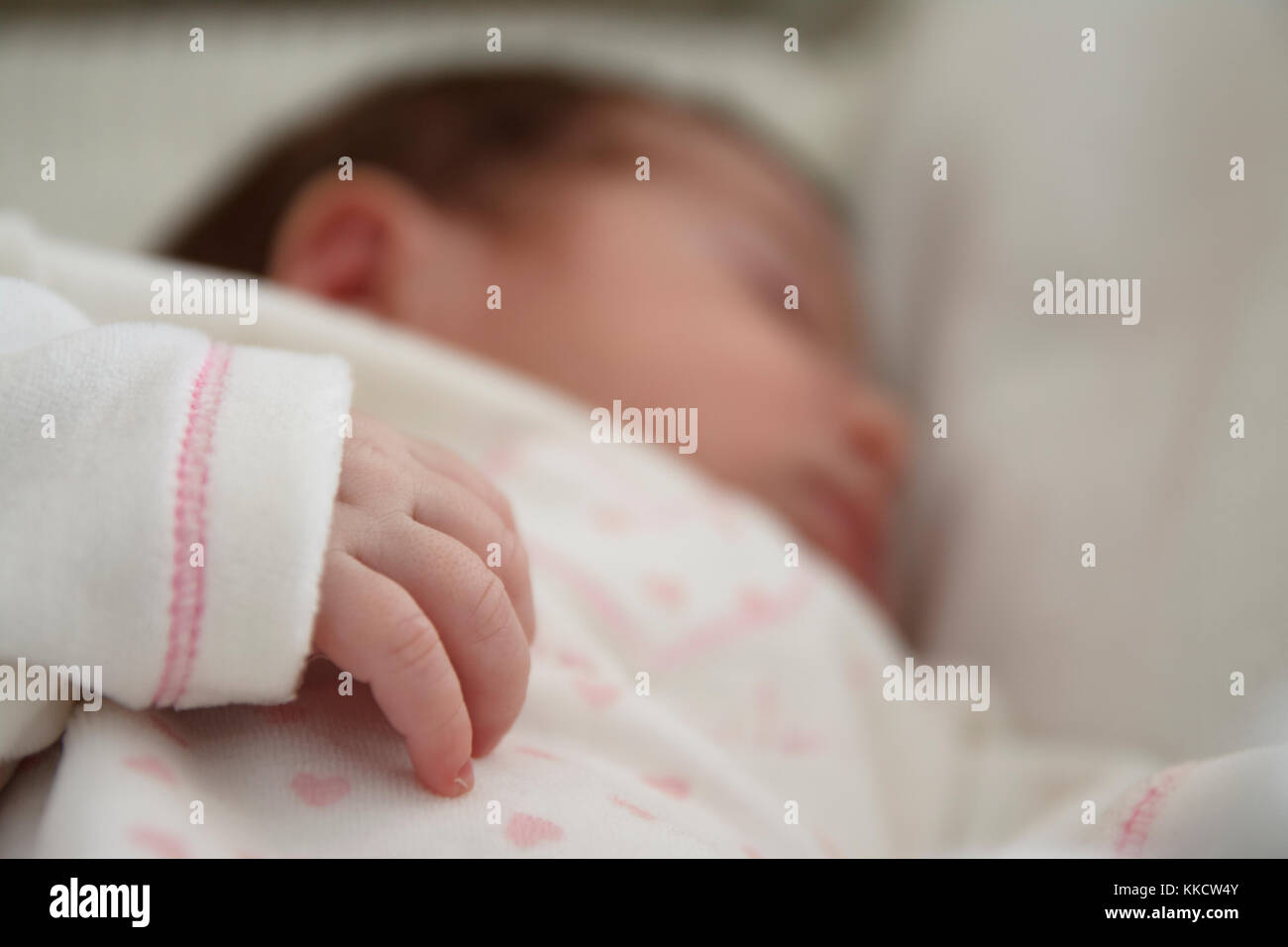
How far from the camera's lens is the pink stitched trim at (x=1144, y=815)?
47cm

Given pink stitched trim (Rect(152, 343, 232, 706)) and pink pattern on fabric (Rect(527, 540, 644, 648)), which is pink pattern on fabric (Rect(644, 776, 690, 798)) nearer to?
pink pattern on fabric (Rect(527, 540, 644, 648))

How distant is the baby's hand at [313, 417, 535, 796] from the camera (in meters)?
0.41

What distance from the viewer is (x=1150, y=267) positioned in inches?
39.9

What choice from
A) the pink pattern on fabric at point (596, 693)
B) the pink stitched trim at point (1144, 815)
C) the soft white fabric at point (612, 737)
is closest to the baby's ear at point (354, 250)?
the soft white fabric at point (612, 737)

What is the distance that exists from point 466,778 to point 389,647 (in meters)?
0.08

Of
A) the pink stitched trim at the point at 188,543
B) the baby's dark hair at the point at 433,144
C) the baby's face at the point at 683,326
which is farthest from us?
the baby's dark hair at the point at 433,144

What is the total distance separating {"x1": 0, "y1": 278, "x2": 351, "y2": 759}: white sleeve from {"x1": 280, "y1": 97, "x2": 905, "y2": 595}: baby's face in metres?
0.53

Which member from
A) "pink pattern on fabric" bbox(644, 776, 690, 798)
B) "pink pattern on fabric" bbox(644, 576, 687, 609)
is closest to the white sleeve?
"pink pattern on fabric" bbox(644, 776, 690, 798)

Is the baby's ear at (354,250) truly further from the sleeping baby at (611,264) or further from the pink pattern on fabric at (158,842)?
the pink pattern on fabric at (158,842)

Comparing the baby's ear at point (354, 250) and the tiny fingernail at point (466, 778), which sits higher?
the baby's ear at point (354, 250)

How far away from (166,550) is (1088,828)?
0.43m

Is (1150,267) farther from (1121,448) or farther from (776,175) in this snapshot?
(776,175)

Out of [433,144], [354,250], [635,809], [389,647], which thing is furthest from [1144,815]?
[433,144]

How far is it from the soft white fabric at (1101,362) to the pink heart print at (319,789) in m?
0.50
